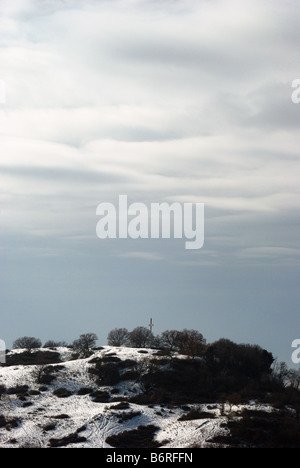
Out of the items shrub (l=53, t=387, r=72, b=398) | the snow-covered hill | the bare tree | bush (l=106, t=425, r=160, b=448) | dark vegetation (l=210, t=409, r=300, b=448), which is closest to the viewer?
dark vegetation (l=210, t=409, r=300, b=448)

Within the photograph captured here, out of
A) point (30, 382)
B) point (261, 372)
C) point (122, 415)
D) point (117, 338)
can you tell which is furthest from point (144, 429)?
point (117, 338)

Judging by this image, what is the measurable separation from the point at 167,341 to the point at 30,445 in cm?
5897

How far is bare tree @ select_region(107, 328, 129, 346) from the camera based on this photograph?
13250 cm

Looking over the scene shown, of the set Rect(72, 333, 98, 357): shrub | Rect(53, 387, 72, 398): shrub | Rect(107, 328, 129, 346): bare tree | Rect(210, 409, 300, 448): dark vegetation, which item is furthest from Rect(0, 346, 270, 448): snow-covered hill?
Rect(107, 328, 129, 346): bare tree

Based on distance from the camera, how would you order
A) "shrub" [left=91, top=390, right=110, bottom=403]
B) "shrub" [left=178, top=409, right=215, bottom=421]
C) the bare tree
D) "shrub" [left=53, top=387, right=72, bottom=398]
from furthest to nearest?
the bare tree < "shrub" [left=53, top=387, right=72, bottom=398] < "shrub" [left=91, top=390, right=110, bottom=403] < "shrub" [left=178, top=409, right=215, bottom=421]

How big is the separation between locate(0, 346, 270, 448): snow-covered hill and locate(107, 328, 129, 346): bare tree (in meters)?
38.0

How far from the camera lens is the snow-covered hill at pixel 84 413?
2413 inches

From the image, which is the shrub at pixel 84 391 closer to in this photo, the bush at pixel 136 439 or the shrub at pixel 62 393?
the shrub at pixel 62 393

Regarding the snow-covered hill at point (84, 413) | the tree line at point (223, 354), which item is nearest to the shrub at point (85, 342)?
the tree line at point (223, 354)

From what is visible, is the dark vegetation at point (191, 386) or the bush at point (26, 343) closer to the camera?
the dark vegetation at point (191, 386)

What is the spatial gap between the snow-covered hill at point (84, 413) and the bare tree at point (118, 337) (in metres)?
38.0

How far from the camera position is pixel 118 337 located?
133625 mm

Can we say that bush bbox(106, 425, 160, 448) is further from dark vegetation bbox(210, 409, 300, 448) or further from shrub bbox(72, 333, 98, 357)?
shrub bbox(72, 333, 98, 357)
